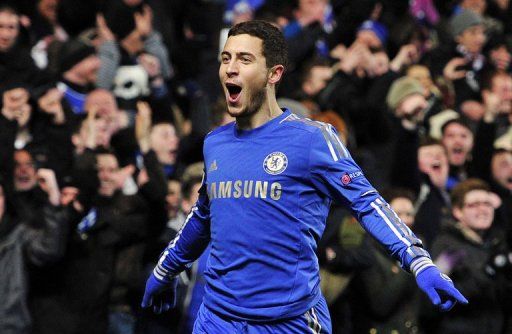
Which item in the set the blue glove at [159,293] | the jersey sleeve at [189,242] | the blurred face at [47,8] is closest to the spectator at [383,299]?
the blue glove at [159,293]

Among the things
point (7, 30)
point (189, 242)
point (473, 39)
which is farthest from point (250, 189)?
point (473, 39)

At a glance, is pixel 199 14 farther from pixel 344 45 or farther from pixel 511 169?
pixel 511 169

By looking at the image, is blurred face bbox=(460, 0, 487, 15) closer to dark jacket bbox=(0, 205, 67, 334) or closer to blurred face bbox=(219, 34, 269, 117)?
dark jacket bbox=(0, 205, 67, 334)

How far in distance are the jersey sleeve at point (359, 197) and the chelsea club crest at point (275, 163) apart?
0.40 ft

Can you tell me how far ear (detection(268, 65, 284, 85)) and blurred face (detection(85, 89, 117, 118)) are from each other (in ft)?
16.2

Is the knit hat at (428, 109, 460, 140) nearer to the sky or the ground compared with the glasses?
nearer to the sky

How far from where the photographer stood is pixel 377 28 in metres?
13.9

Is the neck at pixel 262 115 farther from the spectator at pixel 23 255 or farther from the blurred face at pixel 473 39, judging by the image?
the blurred face at pixel 473 39

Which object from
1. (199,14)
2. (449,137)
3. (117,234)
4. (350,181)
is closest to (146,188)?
(117,234)

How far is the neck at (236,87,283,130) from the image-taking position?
19.9ft

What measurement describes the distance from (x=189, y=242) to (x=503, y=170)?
5.58 meters

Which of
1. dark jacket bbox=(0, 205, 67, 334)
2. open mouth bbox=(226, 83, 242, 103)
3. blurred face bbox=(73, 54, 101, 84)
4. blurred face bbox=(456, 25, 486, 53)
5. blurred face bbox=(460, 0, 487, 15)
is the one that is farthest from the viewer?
blurred face bbox=(460, 0, 487, 15)

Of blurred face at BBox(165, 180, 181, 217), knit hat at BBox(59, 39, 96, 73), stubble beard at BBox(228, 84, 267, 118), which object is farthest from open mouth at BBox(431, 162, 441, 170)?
stubble beard at BBox(228, 84, 267, 118)

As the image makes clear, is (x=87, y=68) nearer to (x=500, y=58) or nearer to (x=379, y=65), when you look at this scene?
(x=379, y=65)
